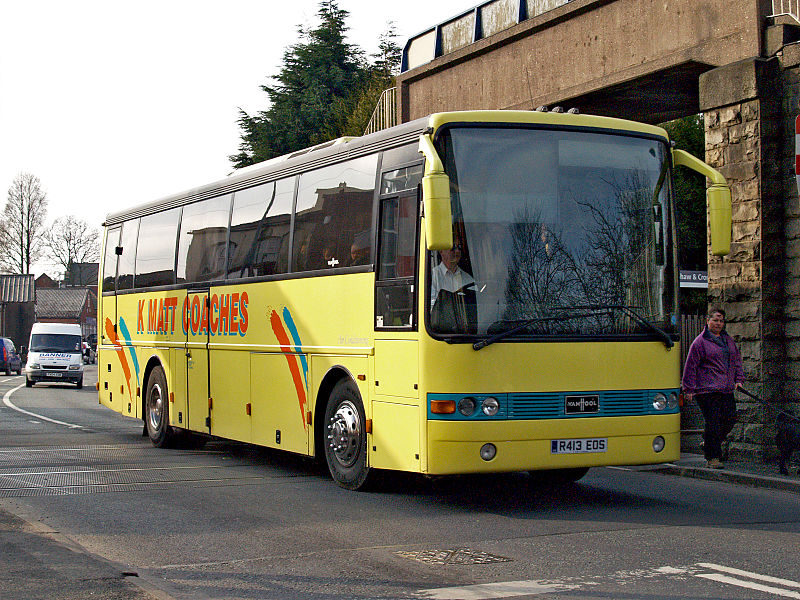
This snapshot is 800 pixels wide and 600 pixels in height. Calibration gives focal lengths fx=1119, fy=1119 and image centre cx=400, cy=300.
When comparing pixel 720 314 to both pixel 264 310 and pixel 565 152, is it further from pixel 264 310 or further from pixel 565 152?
pixel 264 310

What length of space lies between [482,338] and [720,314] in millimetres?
4706

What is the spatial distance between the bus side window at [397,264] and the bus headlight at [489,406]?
0.90 meters

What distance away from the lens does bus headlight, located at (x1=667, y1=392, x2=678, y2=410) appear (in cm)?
1007

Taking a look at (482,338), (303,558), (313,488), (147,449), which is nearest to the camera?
(303,558)

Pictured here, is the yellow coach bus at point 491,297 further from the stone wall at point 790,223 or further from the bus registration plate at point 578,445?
the stone wall at point 790,223

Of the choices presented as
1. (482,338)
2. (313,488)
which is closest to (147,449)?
(313,488)

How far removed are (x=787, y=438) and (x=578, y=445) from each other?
3648mm

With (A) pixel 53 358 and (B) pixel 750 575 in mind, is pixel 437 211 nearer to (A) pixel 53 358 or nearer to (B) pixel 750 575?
(B) pixel 750 575

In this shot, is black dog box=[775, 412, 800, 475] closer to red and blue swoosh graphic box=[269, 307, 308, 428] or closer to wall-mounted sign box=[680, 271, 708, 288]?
red and blue swoosh graphic box=[269, 307, 308, 428]

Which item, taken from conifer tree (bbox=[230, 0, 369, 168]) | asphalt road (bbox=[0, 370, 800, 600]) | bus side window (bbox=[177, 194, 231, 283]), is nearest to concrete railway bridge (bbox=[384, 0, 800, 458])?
asphalt road (bbox=[0, 370, 800, 600])

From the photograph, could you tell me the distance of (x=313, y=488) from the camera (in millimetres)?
11211

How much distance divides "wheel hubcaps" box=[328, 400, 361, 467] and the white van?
32.8 meters

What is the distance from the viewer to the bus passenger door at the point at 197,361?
1428 centimetres

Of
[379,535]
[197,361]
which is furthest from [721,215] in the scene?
[197,361]
